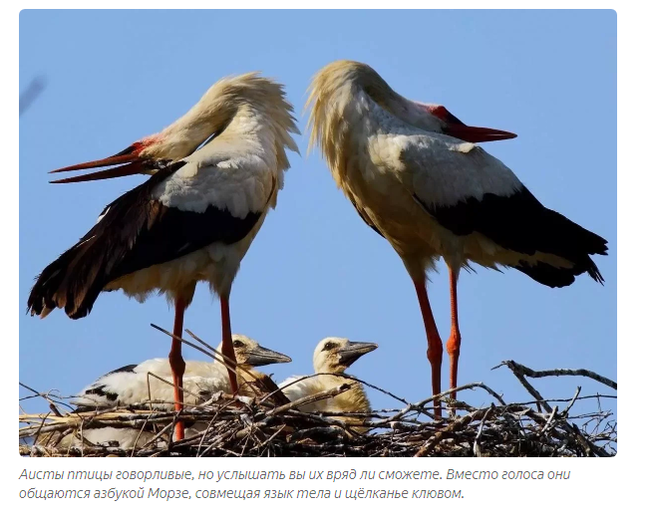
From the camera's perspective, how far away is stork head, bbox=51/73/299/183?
672 cm

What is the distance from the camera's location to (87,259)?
5930 millimetres

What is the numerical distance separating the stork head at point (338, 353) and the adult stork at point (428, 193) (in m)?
0.39

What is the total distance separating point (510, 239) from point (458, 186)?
0.41 meters

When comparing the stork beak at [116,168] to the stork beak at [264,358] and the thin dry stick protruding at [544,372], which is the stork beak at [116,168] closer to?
the stork beak at [264,358]

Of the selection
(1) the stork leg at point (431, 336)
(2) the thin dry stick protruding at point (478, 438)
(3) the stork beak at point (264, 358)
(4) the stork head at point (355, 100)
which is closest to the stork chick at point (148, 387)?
(3) the stork beak at point (264, 358)

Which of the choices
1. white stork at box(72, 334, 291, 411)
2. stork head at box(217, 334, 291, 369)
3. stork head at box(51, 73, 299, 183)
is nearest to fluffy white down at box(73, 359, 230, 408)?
white stork at box(72, 334, 291, 411)

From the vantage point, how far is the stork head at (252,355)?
22.3 feet

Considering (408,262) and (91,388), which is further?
(408,262)

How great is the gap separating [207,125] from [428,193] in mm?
1261

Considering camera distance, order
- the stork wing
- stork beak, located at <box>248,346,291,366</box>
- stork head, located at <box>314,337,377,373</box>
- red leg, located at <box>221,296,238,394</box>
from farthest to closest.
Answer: stork head, located at <box>314,337,377,373</box>, stork beak, located at <box>248,346,291,366</box>, red leg, located at <box>221,296,238,394</box>, the stork wing

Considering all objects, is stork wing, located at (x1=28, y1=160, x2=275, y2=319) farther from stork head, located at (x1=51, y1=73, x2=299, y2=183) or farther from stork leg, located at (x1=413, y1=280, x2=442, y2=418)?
stork leg, located at (x1=413, y1=280, x2=442, y2=418)

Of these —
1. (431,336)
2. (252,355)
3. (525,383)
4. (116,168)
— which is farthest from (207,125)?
(525,383)
